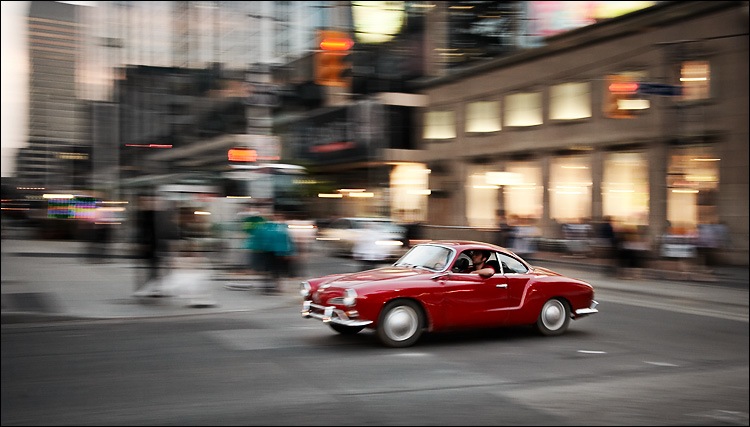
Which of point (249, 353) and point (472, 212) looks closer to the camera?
point (472, 212)

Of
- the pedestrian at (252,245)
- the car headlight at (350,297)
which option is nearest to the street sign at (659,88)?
the pedestrian at (252,245)

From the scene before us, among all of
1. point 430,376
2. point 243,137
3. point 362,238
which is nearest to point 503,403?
point 430,376

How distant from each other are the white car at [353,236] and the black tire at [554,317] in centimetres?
41

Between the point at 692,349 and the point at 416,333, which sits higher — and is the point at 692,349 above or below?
below

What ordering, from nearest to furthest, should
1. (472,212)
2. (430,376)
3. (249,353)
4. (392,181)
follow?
(472,212) < (392,181) < (430,376) < (249,353)

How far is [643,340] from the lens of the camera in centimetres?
820

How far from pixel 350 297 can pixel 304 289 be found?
8.9 inches

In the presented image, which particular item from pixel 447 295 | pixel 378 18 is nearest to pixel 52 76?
pixel 378 18

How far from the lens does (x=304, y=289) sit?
3.72 m

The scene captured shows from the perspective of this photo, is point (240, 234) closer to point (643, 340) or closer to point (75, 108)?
point (75, 108)

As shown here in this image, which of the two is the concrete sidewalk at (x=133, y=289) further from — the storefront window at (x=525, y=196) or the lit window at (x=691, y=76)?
the lit window at (x=691, y=76)

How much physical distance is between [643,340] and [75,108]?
7.05 m

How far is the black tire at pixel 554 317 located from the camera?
2.00 metres

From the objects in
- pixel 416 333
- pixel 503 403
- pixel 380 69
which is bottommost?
pixel 503 403
